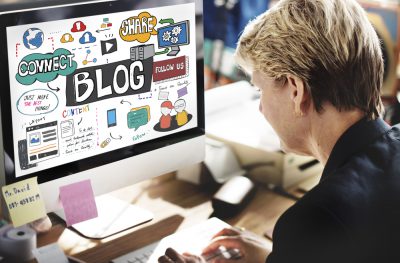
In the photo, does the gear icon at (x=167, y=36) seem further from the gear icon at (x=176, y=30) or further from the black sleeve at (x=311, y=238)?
the black sleeve at (x=311, y=238)

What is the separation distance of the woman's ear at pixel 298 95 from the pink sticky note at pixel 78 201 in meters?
0.50

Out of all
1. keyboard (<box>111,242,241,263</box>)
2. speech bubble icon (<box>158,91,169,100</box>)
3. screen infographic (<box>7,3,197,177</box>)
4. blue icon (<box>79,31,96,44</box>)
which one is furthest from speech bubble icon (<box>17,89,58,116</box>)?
keyboard (<box>111,242,241,263</box>)

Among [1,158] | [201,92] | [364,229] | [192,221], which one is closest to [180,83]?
[201,92]

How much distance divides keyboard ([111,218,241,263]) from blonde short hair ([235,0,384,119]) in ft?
1.34

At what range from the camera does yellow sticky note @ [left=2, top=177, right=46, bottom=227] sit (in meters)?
1.27

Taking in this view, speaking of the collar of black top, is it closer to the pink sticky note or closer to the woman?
the woman

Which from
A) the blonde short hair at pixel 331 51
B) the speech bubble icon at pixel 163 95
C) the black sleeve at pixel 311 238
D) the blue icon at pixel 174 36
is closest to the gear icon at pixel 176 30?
the blue icon at pixel 174 36

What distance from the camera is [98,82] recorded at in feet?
4.46

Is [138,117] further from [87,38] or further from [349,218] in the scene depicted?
[349,218]

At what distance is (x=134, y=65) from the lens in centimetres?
141

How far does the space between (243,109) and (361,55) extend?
897 mm

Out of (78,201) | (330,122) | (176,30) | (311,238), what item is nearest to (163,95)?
(176,30)

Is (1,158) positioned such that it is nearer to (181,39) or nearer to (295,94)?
(181,39)

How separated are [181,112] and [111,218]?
324mm
